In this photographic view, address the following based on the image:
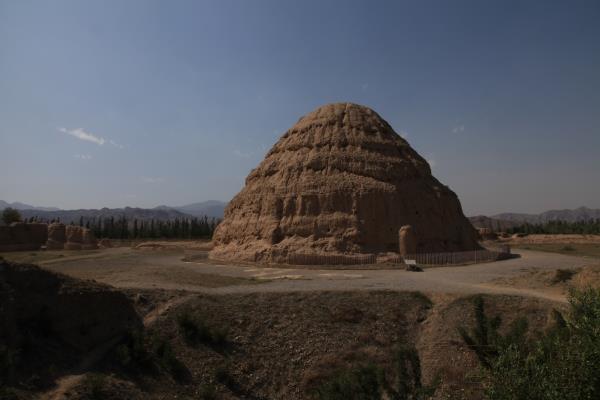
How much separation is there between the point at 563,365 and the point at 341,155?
28.6m

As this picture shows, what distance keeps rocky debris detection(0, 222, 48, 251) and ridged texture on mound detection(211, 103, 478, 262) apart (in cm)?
2588

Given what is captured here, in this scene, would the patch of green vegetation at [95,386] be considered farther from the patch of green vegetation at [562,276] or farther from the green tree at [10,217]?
the green tree at [10,217]

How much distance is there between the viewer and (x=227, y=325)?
15812 mm

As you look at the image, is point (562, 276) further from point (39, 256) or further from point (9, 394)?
point (39, 256)

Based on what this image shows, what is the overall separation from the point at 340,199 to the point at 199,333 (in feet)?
62.1

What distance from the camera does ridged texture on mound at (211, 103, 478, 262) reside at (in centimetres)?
3064

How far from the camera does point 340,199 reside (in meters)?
31.7

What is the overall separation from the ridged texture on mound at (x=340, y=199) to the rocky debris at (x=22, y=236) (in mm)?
25883

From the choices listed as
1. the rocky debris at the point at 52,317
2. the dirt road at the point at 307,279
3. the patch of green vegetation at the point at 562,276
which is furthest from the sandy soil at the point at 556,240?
the rocky debris at the point at 52,317

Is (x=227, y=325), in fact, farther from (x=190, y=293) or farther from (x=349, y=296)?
(x=349, y=296)

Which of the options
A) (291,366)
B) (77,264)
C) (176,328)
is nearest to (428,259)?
(291,366)

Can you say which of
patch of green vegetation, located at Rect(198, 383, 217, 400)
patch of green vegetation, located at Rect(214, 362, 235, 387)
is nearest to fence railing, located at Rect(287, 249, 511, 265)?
patch of green vegetation, located at Rect(214, 362, 235, 387)

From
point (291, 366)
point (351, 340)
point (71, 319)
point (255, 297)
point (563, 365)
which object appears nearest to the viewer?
point (563, 365)

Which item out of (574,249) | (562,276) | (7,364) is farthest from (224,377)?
(574,249)
